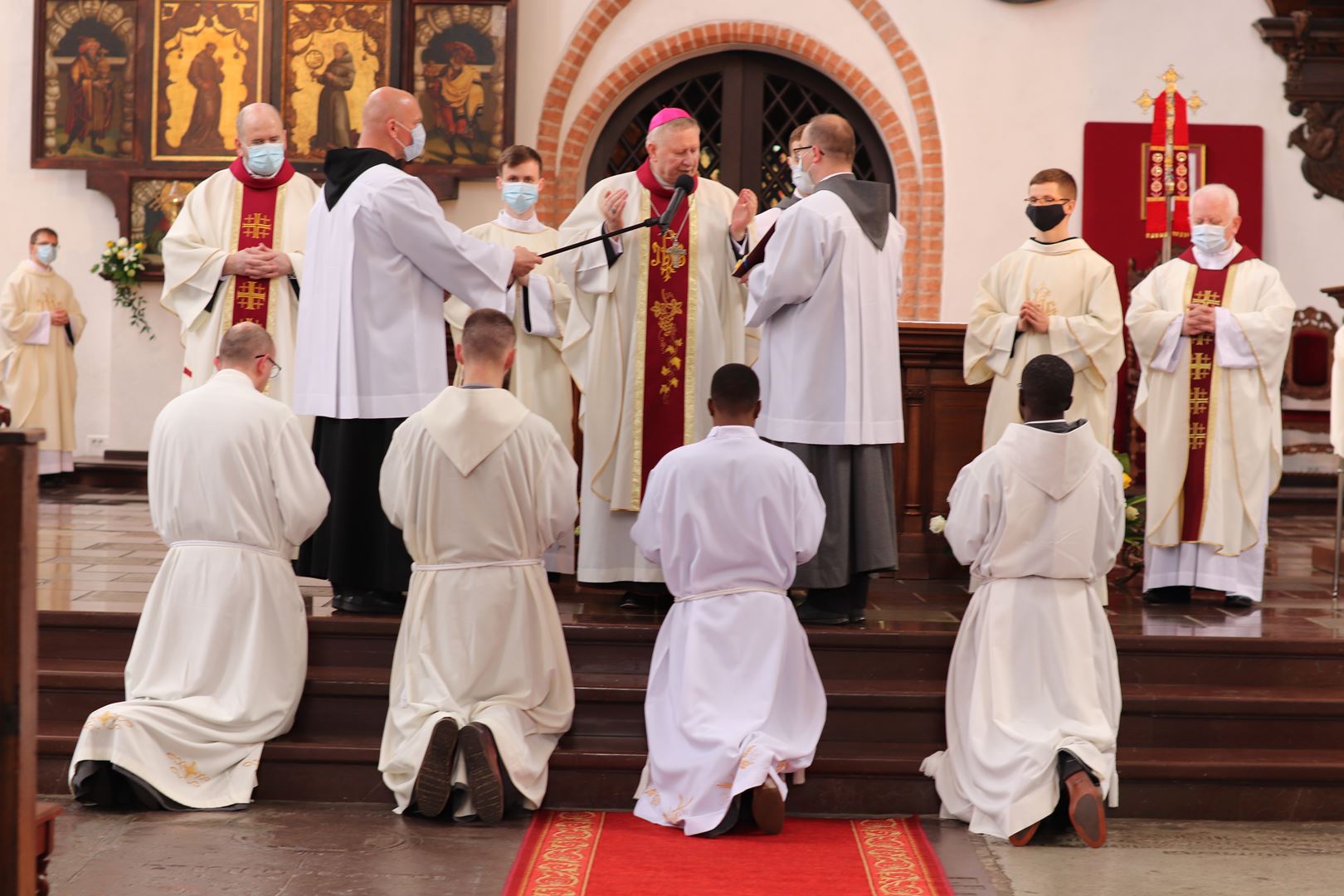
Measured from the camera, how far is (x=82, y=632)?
5340 millimetres

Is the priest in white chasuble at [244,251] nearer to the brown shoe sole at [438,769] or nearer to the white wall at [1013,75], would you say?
the brown shoe sole at [438,769]

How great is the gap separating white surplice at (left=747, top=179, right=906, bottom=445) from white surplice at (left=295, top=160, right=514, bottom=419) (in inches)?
40.9

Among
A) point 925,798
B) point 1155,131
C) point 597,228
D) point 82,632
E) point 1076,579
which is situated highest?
point 1155,131

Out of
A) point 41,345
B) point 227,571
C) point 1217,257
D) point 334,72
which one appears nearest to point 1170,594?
point 1217,257

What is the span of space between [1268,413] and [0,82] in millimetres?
9651

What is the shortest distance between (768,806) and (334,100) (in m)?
7.88

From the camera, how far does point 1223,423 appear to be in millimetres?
6602

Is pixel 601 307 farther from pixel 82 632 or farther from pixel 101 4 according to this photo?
pixel 101 4

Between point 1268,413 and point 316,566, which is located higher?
point 1268,413

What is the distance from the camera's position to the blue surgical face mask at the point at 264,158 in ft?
21.2

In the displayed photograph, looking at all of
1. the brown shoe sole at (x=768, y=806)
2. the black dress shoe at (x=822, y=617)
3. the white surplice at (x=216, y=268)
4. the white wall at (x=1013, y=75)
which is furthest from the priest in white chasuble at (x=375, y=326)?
the white wall at (x=1013, y=75)

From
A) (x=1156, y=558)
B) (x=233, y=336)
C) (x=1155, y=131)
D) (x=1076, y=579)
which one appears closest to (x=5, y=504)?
(x=233, y=336)

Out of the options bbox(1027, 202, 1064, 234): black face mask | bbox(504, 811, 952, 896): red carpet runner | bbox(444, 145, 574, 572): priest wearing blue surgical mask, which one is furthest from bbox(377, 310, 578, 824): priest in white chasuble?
bbox(1027, 202, 1064, 234): black face mask

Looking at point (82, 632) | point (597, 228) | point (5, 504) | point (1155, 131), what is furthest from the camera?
point (1155, 131)
